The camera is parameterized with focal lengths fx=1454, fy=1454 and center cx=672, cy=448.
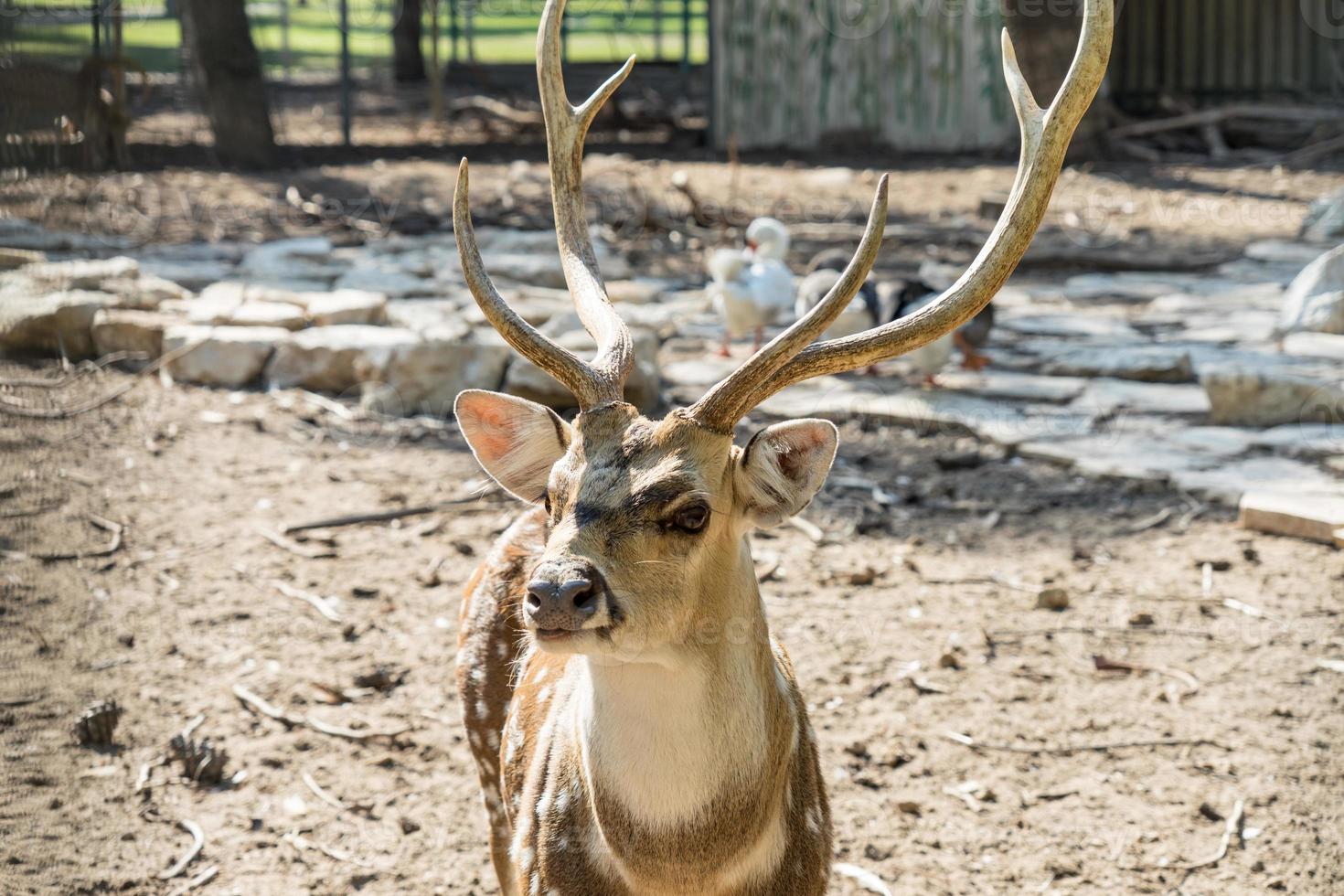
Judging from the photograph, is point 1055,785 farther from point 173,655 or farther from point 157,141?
point 157,141

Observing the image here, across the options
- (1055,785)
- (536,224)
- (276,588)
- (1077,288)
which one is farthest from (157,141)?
(1055,785)

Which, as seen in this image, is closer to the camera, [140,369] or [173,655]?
[173,655]

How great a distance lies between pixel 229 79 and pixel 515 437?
9.82 metres

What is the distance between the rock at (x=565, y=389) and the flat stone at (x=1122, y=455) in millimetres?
1618

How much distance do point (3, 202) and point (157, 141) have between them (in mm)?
10919

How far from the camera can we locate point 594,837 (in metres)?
2.48

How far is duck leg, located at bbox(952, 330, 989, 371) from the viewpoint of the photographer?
6906 mm

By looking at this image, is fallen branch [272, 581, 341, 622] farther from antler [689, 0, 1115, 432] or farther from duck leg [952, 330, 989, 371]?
duck leg [952, 330, 989, 371]

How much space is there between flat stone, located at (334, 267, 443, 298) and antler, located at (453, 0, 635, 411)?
5.15 meters

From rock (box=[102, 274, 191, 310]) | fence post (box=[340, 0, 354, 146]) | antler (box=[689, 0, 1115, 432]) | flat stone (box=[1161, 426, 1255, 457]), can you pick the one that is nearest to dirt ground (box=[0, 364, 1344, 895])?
flat stone (box=[1161, 426, 1255, 457])

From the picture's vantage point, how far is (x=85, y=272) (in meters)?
6.52

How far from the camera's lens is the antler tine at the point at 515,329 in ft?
8.43

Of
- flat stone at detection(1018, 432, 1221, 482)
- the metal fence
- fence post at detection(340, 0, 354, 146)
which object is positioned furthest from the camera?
fence post at detection(340, 0, 354, 146)

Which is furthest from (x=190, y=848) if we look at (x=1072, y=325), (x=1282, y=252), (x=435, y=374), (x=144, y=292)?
(x=1282, y=252)
